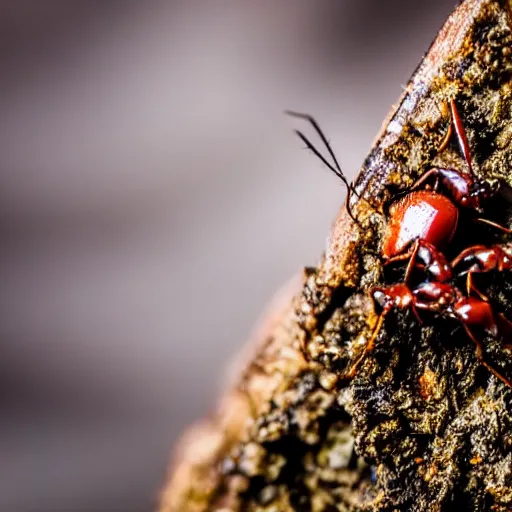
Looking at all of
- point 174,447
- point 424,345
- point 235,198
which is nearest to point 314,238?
point 235,198

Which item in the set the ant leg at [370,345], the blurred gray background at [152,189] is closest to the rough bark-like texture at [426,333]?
the ant leg at [370,345]

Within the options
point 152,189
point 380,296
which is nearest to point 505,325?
point 380,296

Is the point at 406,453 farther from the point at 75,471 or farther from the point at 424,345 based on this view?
the point at 75,471

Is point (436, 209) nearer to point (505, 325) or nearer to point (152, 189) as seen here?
point (505, 325)

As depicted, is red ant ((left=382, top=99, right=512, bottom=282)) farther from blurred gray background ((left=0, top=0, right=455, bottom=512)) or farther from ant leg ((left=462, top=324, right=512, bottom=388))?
blurred gray background ((left=0, top=0, right=455, bottom=512))

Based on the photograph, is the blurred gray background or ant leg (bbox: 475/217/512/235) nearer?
ant leg (bbox: 475/217/512/235)

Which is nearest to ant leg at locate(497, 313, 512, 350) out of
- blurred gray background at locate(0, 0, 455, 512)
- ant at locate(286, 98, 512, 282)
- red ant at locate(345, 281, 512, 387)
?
red ant at locate(345, 281, 512, 387)

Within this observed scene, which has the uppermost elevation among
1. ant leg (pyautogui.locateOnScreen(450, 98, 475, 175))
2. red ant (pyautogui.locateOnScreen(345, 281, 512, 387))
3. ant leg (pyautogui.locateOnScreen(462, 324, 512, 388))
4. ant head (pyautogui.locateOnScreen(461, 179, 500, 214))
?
ant leg (pyautogui.locateOnScreen(450, 98, 475, 175))

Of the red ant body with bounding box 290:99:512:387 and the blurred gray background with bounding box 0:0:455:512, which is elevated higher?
the blurred gray background with bounding box 0:0:455:512

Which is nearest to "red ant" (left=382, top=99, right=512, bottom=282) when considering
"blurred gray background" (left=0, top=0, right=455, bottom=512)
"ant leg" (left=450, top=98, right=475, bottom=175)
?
"ant leg" (left=450, top=98, right=475, bottom=175)
